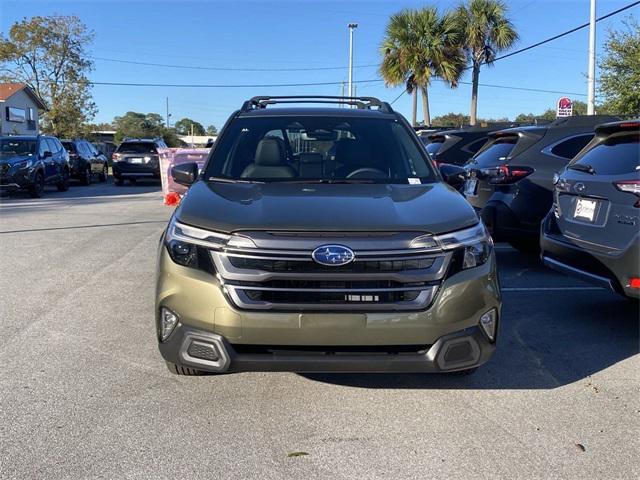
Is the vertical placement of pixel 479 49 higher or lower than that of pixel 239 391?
higher

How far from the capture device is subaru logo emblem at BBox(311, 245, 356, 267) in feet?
10.6

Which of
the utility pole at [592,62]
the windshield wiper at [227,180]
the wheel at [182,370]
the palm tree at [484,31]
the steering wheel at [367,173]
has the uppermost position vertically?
the palm tree at [484,31]

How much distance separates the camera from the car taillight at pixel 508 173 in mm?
7266

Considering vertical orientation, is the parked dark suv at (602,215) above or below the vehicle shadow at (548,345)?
above

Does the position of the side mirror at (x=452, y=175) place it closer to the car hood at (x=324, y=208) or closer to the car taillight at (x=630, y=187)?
the car hood at (x=324, y=208)

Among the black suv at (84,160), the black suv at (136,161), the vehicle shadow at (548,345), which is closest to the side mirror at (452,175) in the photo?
the vehicle shadow at (548,345)

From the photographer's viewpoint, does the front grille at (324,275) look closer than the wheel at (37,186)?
Yes

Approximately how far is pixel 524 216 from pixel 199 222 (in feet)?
15.9

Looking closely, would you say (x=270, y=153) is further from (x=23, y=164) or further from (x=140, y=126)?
(x=140, y=126)

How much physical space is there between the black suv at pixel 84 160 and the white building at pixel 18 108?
56.7ft

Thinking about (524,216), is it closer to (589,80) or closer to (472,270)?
(472,270)

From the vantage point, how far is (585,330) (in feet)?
17.5

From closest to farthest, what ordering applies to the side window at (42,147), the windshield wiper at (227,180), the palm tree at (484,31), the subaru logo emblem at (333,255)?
the subaru logo emblem at (333,255) < the windshield wiper at (227,180) < the side window at (42,147) < the palm tree at (484,31)

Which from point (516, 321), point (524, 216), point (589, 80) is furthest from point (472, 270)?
point (589, 80)
